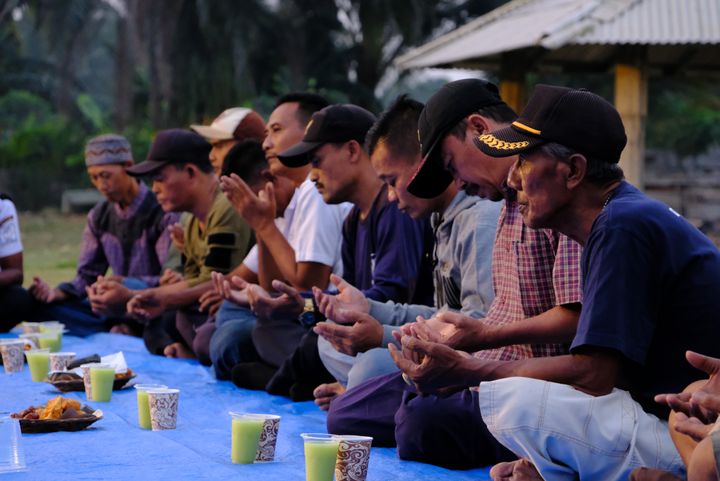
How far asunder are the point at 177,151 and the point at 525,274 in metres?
4.08

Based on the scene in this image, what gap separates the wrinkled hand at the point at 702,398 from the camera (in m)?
3.04

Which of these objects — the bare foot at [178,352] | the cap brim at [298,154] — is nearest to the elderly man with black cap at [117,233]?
the bare foot at [178,352]

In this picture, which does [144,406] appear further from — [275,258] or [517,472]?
[517,472]

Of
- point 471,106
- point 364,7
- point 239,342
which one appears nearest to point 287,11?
point 364,7

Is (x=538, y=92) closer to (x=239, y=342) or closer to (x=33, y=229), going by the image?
(x=239, y=342)

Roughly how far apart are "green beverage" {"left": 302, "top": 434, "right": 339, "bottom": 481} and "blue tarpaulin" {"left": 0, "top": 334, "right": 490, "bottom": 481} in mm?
252

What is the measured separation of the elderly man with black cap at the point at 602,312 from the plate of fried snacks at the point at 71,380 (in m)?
2.70

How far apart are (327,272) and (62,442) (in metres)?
1.89

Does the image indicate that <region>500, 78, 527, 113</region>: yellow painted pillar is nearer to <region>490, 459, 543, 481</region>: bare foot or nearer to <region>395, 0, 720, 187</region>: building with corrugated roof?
<region>395, 0, 720, 187</region>: building with corrugated roof

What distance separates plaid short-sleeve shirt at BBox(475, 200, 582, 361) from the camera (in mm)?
3846

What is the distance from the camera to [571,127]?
3520 mm

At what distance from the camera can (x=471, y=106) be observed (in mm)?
4512

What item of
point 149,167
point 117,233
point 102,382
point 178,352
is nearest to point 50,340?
point 178,352

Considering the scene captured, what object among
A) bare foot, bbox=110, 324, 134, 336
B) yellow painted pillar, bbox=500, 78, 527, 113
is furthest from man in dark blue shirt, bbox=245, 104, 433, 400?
yellow painted pillar, bbox=500, 78, 527, 113
